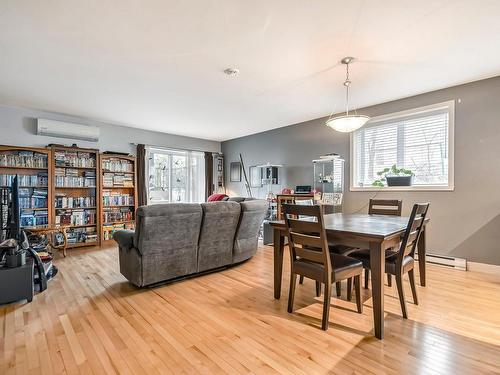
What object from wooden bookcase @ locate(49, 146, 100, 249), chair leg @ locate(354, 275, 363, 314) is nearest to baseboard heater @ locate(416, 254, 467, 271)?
chair leg @ locate(354, 275, 363, 314)

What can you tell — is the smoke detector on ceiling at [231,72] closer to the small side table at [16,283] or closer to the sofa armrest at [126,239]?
the sofa armrest at [126,239]

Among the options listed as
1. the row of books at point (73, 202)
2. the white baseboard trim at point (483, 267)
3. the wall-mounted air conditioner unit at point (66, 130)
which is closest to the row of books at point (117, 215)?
the row of books at point (73, 202)

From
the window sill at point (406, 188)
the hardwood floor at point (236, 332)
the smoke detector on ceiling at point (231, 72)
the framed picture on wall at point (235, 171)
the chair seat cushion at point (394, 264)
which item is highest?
the smoke detector on ceiling at point (231, 72)

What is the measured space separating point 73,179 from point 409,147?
5839mm

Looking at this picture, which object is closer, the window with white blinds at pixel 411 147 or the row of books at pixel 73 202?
the window with white blinds at pixel 411 147

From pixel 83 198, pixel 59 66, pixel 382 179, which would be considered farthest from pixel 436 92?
pixel 83 198

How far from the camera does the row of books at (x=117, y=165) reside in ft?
17.6

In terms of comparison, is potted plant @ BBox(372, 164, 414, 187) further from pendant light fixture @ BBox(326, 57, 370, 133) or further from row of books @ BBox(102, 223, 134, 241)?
row of books @ BBox(102, 223, 134, 241)

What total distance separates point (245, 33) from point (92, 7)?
1203mm

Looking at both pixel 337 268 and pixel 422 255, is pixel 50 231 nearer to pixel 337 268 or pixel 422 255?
pixel 337 268

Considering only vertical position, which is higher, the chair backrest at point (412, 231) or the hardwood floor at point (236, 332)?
the chair backrest at point (412, 231)

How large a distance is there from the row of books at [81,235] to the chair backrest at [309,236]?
4399mm

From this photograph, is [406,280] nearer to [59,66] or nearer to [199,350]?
[199,350]

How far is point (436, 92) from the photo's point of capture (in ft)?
A: 12.3
